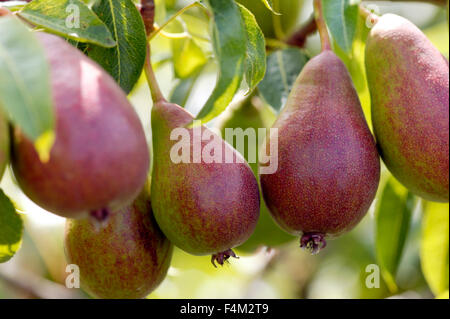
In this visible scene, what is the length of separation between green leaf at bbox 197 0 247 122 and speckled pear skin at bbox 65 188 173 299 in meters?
0.36

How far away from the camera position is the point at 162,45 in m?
2.48

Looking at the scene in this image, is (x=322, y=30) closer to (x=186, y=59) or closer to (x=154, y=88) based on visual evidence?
(x=154, y=88)

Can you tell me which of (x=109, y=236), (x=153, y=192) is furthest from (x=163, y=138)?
(x=109, y=236)

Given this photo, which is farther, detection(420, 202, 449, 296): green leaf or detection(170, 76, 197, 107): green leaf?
detection(170, 76, 197, 107): green leaf

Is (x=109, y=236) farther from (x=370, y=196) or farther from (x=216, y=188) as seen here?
(x=370, y=196)

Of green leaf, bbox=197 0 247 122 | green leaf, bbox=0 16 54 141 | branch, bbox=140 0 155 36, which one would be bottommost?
branch, bbox=140 0 155 36

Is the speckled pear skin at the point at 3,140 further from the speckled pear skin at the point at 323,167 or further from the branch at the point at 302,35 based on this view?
the branch at the point at 302,35

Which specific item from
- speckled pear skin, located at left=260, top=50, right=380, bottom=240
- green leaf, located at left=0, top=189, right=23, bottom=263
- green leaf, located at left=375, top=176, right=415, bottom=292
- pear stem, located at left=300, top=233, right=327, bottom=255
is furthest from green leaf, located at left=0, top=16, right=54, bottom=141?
green leaf, located at left=375, top=176, right=415, bottom=292

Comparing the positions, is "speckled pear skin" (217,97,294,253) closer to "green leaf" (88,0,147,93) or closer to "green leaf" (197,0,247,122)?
"green leaf" (88,0,147,93)

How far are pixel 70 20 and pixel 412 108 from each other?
71 cm

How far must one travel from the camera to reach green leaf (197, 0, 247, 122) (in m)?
1.07

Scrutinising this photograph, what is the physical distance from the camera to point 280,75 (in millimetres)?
1839

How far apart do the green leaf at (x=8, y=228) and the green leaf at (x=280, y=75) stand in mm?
791
